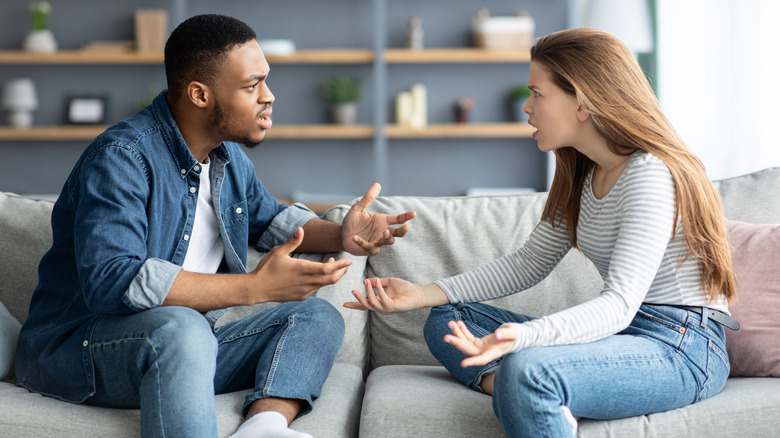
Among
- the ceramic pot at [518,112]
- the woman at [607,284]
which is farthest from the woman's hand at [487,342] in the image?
the ceramic pot at [518,112]

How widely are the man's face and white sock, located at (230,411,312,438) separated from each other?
0.64 metres

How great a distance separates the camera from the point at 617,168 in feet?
5.02

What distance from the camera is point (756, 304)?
5.48ft

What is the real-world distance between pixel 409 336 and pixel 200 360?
2.32ft

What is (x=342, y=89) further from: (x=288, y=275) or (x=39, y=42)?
(x=288, y=275)

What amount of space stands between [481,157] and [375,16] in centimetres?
113

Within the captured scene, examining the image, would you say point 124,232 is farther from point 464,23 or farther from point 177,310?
point 464,23

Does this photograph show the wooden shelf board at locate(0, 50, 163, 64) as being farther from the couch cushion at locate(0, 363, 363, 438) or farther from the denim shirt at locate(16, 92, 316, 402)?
the couch cushion at locate(0, 363, 363, 438)

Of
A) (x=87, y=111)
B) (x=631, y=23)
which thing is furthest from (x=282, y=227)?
(x=87, y=111)

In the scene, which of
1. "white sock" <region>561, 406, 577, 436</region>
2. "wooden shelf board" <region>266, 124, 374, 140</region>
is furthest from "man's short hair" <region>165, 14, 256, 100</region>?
"wooden shelf board" <region>266, 124, 374, 140</region>

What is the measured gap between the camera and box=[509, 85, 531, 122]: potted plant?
4.59 metres

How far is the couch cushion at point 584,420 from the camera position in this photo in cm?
138

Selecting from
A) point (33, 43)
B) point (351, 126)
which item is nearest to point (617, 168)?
point (351, 126)

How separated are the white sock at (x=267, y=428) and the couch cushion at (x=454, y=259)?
0.56 meters
